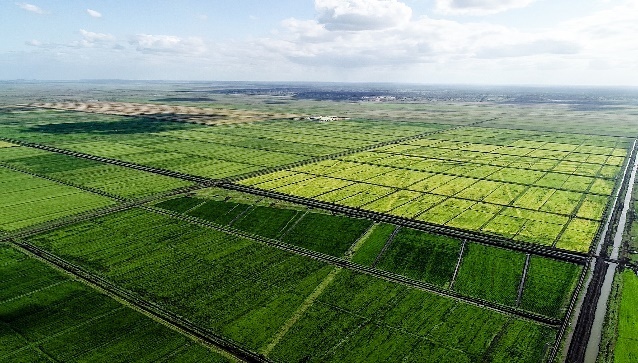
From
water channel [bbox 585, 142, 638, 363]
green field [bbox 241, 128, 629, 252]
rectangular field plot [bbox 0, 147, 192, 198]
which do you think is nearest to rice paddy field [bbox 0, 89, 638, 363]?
green field [bbox 241, 128, 629, 252]

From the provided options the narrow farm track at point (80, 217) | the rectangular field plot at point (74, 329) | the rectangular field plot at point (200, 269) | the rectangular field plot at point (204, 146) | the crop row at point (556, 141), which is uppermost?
the crop row at point (556, 141)

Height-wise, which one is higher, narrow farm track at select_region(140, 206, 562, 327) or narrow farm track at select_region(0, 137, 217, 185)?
narrow farm track at select_region(0, 137, 217, 185)

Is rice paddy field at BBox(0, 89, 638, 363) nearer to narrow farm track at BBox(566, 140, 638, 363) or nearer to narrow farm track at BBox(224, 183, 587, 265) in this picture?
narrow farm track at BBox(224, 183, 587, 265)

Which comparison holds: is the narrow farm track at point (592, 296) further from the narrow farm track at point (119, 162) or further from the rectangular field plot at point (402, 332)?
the narrow farm track at point (119, 162)

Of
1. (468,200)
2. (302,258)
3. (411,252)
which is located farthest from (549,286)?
(468,200)

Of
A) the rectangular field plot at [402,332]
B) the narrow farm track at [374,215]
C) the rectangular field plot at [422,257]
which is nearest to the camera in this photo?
the rectangular field plot at [402,332]

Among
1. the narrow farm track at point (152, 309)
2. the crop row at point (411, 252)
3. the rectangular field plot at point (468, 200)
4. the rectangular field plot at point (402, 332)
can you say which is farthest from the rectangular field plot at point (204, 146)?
the rectangular field plot at point (402, 332)

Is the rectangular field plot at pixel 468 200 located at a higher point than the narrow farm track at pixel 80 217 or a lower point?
higher
